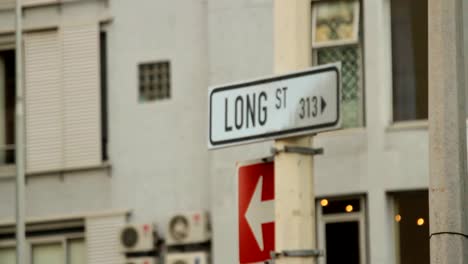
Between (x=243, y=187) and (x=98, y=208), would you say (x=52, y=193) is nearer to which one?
(x=98, y=208)

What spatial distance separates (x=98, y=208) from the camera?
83.8 ft

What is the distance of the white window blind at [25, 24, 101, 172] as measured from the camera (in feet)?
84.6

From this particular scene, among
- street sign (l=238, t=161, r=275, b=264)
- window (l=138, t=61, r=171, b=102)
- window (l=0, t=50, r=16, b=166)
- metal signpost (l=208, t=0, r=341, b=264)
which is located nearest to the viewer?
metal signpost (l=208, t=0, r=341, b=264)

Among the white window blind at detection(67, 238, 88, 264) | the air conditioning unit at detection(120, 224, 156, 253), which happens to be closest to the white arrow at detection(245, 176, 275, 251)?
the air conditioning unit at detection(120, 224, 156, 253)

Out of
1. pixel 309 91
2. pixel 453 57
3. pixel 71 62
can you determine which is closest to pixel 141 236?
pixel 71 62

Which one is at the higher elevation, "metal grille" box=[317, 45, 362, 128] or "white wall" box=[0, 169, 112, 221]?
"metal grille" box=[317, 45, 362, 128]

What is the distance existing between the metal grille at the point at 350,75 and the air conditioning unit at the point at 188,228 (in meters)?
2.88

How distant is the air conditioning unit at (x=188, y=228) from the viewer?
24261 mm

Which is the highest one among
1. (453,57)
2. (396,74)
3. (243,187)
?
(396,74)

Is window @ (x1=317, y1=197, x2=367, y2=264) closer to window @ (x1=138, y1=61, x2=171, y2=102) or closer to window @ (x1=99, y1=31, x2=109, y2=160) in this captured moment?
window @ (x1=138, y1=61, x2=171, y2=102)

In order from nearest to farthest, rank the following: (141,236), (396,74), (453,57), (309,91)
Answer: (309,91) → (453,57) → (396,74) → (141,236)

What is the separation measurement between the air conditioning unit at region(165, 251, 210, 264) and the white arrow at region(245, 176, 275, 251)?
15499mm

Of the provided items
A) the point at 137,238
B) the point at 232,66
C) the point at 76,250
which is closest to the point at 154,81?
the point at 232,66

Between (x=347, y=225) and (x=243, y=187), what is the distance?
573 inches
